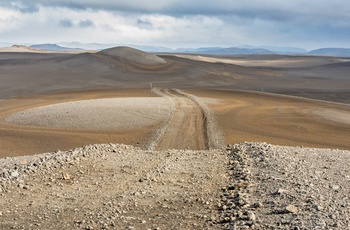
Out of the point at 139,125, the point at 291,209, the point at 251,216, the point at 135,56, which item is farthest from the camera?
the point at 135,56

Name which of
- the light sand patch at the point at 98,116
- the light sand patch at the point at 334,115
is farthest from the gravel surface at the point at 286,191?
the light sand patch at the point at 334,115

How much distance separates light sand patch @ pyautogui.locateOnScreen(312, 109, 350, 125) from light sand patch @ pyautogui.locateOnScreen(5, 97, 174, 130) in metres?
8.34

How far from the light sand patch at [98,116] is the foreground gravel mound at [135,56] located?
37.5 metres

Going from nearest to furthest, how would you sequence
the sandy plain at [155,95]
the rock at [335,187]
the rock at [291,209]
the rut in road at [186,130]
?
1. the rock at [291,209]
2. the rock at [335,187]
3. the rut in road at [186,130]
4. the sandy plain at [155,95]

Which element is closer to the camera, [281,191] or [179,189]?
[281,191]

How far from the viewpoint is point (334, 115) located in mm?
23094

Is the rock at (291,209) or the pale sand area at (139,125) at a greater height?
the rock at (291,209)

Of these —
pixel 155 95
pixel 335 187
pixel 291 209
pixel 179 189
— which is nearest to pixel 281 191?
pixel 291 209

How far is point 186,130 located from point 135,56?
47414mm

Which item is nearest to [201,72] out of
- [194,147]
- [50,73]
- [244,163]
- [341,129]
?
[50,73]

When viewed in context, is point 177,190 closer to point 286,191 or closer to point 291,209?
point 286,191

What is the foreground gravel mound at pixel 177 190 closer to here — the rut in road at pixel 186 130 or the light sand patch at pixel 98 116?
the rut in road at pixel 186 130

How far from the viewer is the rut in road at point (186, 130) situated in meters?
16.0

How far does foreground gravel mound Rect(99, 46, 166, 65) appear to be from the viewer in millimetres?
61844
